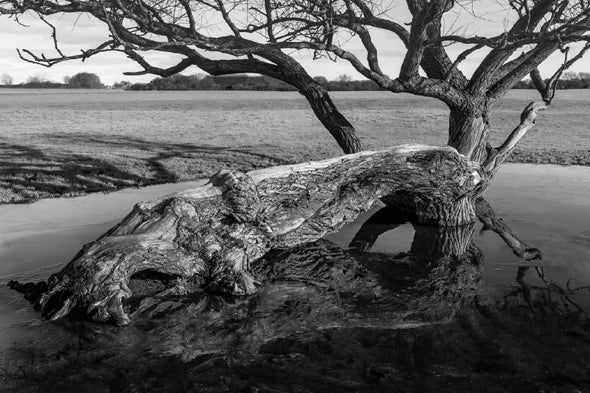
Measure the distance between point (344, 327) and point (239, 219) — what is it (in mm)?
2426

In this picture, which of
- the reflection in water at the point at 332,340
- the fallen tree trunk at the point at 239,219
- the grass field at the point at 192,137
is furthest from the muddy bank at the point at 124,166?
the reflection in water at the point at 332,340

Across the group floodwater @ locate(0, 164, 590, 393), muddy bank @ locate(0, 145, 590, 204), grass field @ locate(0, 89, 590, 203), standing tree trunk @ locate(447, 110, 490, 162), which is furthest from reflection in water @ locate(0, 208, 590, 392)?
grass field @ locate(0, 89, 590, 203)

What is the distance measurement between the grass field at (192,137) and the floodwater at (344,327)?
5.77 meters

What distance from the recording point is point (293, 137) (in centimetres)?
2572

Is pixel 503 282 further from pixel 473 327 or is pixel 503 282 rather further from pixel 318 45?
pixel 318 45

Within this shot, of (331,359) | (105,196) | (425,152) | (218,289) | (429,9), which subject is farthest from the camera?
(105,196)

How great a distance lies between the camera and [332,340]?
239 inches

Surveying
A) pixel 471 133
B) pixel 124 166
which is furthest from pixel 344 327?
pixel 124 166

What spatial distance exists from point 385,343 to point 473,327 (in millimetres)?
1090

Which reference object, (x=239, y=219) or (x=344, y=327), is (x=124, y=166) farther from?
(x=344, y=327)

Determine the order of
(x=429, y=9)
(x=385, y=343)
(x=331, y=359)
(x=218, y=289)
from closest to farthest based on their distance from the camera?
1. (x=331, y=359)
2. (x=385, y=343)
3. (x=218, y=289)
4. (x=429, y=9)

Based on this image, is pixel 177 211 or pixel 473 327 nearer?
pixel 473 327

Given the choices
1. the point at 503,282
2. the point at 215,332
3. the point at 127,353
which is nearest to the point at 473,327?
the point at 503,282

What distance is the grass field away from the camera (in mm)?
15609
